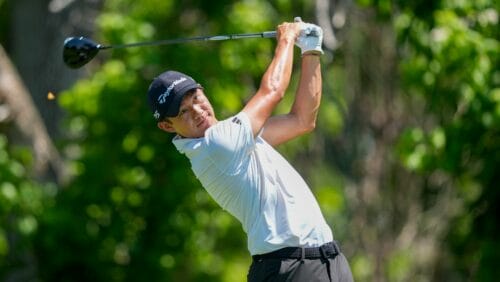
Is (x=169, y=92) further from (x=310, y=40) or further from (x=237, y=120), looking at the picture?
(x=310, y=40)

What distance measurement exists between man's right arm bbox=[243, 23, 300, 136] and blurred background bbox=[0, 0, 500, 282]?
410cm

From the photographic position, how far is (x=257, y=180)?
20.2ft

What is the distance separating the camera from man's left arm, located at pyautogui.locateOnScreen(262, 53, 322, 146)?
253 inches

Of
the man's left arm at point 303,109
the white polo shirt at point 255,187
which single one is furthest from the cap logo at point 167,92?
the man's left arm at point 303,109

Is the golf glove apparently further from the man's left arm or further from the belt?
the belt

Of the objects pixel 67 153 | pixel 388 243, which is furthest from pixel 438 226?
pixel 67 153

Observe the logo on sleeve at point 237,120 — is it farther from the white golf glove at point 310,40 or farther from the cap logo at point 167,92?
the white golf glove at point 310,40

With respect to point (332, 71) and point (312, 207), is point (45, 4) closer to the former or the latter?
point (332, 71)

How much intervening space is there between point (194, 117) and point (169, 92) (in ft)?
0.52

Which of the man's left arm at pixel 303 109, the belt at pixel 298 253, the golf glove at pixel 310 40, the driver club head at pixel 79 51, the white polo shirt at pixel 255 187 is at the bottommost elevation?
the belt at pixel 298 253

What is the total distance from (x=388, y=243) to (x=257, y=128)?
942 cm

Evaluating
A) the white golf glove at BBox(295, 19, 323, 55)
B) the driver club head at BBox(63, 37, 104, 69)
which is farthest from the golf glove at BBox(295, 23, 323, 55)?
the driver club head at BBox(63, 37, 104, 69)

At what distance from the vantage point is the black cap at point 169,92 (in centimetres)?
613

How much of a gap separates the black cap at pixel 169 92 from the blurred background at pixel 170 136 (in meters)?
4.46
